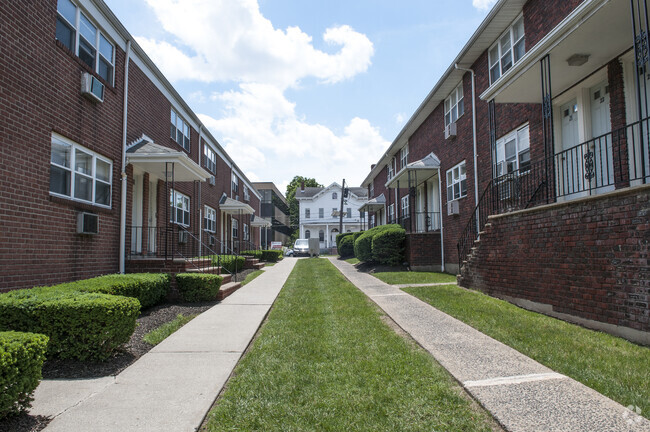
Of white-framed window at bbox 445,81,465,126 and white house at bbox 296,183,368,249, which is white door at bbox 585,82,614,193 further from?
white house at bbox 296,183,368,249

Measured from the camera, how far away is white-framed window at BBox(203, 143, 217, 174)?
59.6 feet

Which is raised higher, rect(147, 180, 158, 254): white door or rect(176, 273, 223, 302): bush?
rect(147, 180, 158, 254): white door

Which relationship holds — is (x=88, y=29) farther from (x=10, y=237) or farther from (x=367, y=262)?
(x=367, y=262)

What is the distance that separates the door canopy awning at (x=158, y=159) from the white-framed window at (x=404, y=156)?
11.9 meters

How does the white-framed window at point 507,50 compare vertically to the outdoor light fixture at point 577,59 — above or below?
above

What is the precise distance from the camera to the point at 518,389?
11.2 ft

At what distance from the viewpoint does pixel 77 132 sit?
7.83 m

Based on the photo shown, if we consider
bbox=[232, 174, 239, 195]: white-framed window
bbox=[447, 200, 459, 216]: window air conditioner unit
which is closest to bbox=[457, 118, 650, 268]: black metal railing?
bbox=[447, 200, 459, 216]: window air conditioner unit

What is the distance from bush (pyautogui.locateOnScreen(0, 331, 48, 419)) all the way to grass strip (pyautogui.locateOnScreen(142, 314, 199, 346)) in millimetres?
2220

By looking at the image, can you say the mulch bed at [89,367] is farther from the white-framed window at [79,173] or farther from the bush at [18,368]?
the white-framed window at [79,173]

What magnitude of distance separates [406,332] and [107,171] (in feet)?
24.7

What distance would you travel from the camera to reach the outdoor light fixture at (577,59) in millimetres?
7004

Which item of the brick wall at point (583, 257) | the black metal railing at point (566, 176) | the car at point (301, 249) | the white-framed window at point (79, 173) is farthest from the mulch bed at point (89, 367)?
the car at point (301, 249)

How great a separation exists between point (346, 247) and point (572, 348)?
80.8ft
